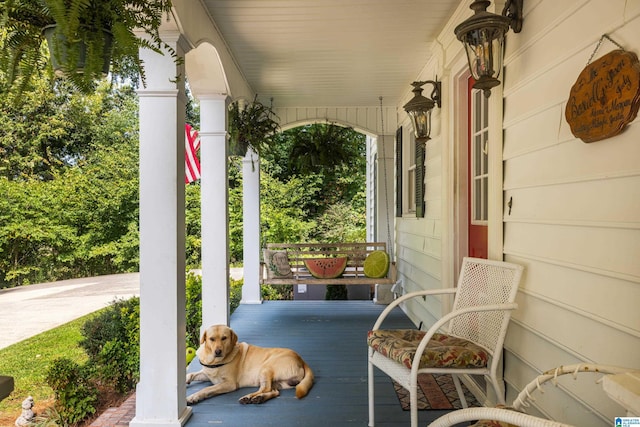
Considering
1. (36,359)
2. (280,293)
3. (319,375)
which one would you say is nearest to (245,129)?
(319,375)

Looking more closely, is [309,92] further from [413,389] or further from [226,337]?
[413,389]

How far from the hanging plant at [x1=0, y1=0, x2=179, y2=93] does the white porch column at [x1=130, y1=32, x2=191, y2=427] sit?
82cm

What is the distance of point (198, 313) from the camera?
557 centimetres

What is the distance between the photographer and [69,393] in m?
3.67

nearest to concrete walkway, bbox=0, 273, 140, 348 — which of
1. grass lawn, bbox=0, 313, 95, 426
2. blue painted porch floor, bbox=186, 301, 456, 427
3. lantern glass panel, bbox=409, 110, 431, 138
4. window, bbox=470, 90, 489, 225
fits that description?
grass lawn, bbox=0, 313, 95, 426

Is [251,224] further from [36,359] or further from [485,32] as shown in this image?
[485,32]

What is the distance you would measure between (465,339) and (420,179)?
2.36 meters

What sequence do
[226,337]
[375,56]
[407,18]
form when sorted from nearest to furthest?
[226,337]
[407,18]
[375,56]

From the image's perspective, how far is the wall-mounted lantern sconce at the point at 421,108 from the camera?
348cm

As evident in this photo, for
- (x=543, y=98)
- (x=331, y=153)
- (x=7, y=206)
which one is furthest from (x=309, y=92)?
(x=7, y=206)

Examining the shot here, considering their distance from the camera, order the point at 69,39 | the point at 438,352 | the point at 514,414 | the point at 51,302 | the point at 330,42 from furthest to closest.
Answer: the point at 51,302 < the point at 330,42 < the point at 438,352 < the point at 69,39 < the point at 514,414

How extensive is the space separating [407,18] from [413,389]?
2.47m

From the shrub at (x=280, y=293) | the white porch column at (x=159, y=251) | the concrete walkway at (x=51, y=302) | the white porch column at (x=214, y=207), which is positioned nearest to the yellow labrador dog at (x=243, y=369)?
the white porch column at (x=159, y=251)

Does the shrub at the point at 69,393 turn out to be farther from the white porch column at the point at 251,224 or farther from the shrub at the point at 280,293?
the shrub at the point at 280,293
